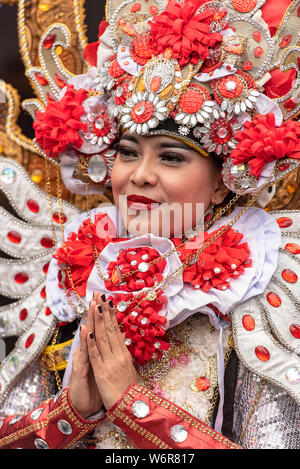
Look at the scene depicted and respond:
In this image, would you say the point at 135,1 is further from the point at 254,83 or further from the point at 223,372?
the point at 223,372

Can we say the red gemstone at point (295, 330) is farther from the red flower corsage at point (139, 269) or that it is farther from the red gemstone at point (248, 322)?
the red flower corsage at point (139, 269)

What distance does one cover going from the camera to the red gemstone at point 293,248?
92.0 inches

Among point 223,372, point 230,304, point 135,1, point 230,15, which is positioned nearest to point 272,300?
point 230,304

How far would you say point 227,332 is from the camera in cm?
224

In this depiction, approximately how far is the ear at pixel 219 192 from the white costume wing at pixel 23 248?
2.43ft

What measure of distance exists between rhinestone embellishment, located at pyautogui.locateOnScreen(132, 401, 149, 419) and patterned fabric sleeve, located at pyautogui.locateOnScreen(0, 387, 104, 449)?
0.22 meters

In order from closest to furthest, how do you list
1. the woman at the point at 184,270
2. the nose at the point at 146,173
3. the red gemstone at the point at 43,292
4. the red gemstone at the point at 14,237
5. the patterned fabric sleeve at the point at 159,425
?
the patterned fabric sleeve at the point at 159,425
the woman at the point at 184,270
the nose at the point at 146,173
the red gemstone at the point at 43,292
the red gemstone at the point at 14,237

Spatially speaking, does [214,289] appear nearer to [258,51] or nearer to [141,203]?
[141,203]

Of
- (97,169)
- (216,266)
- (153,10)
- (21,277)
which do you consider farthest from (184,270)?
(153,10)

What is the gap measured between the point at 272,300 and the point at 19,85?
1585 mm

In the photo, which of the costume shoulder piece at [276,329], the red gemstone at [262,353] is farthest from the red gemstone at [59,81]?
Answer: the red gemstone at [262,353]

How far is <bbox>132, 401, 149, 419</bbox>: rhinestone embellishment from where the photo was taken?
202 cm

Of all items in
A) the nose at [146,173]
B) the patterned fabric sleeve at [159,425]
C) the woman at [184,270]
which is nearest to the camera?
the patterned fabric sleeve at [159,425]

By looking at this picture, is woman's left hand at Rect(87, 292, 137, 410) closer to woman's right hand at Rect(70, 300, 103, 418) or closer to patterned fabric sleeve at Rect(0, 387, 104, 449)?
woman's right hand at Rect(70, 300, 103, 418)
